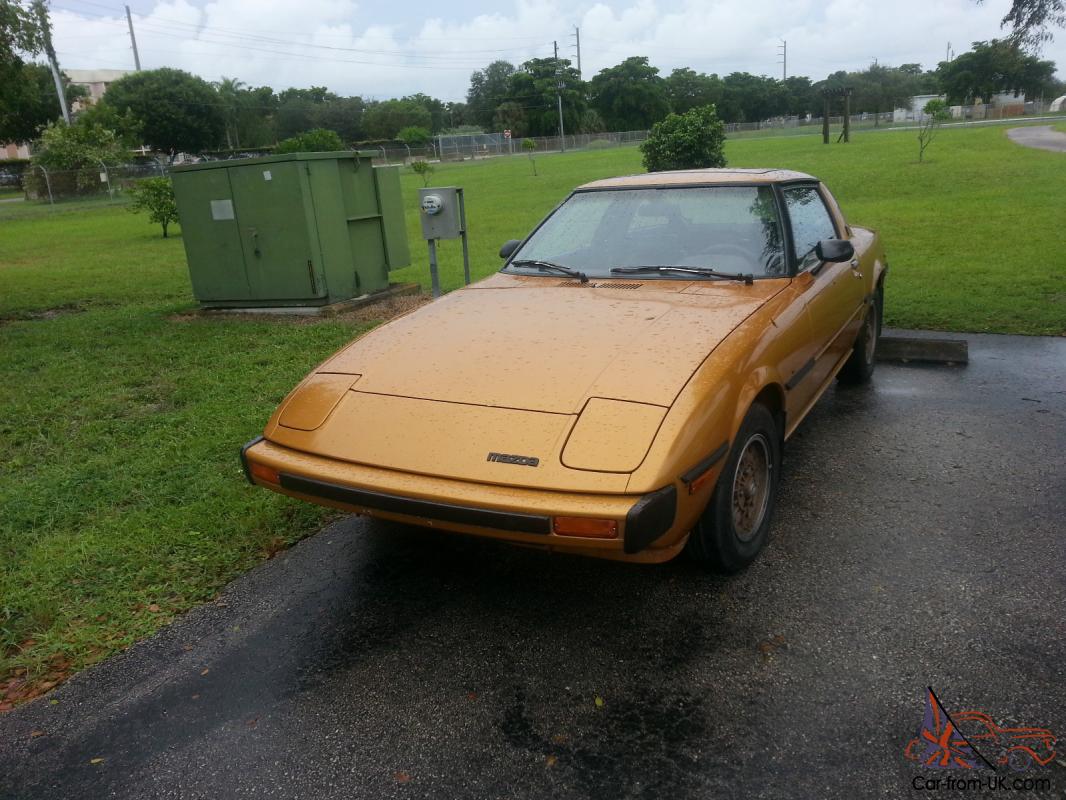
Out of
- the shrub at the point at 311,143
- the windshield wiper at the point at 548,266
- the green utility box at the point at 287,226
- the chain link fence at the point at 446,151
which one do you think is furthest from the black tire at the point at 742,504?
the chain link fence at the point at 446,151

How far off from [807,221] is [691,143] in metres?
14.1

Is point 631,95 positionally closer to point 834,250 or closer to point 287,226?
point 287,226

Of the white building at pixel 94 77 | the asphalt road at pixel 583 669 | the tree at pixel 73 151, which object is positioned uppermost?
the white building at pixel 94 77

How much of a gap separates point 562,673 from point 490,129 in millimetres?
89039

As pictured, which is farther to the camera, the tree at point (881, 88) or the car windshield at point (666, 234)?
the tree at point (881, 88)

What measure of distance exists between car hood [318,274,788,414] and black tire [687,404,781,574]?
1.29 ft

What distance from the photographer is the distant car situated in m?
2.50

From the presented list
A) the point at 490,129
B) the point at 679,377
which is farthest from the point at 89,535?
the point at 490,129

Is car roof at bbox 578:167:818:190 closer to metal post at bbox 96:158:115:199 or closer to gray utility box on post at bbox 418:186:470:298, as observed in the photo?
gray utility box on post at bbox 418:186:470:298

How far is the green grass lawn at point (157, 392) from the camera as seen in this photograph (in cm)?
329

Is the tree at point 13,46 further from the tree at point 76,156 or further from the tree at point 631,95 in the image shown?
the tree at point 631,95

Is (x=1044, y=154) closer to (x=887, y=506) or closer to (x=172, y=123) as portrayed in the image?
(x=887, y=506)

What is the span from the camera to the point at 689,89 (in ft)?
309

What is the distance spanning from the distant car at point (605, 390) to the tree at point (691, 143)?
14158 millimetres
